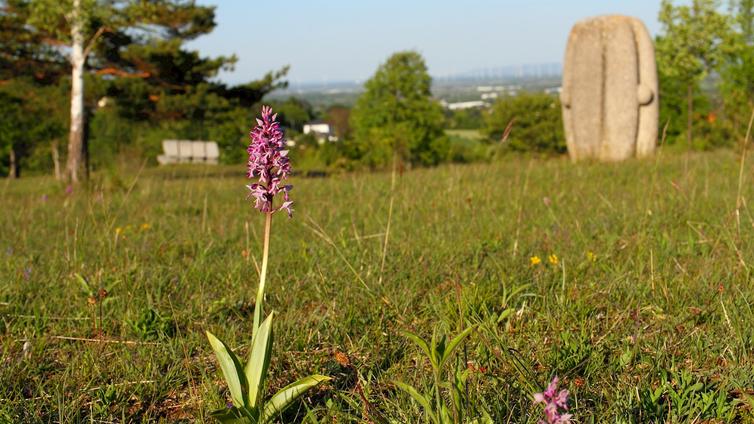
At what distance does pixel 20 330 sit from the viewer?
103 inches

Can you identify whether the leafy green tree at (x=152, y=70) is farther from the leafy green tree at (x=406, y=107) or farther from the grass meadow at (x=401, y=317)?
the leafy green tree at (x=406, y=107)

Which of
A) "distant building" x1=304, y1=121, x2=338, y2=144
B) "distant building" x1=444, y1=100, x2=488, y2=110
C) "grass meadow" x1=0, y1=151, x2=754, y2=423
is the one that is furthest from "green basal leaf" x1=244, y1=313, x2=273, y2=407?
"distant building" x1=444, y1=100, x2=488, y2=110

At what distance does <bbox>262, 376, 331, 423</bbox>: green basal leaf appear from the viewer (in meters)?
1.66

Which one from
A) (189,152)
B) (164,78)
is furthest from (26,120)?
(164,78)

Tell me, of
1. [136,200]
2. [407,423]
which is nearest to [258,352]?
[407,423]

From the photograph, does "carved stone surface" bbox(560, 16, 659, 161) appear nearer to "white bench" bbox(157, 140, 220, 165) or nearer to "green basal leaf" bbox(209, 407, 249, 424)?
"green basal leaf" bbox(209, 407, 249, 424)

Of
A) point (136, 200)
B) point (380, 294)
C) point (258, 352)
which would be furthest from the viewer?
point (136, 200)

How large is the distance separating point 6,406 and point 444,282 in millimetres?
1792

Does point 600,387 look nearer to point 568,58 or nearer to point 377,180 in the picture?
point 377,180

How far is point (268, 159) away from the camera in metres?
1.57

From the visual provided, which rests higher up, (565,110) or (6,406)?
(565,110)

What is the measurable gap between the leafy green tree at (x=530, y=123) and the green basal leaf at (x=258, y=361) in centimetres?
6775

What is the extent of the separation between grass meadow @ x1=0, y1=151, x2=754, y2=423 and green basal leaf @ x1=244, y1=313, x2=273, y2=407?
0.49 feet

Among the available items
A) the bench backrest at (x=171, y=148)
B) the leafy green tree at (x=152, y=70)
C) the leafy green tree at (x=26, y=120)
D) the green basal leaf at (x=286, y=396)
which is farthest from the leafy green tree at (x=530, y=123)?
the green basal leaf at (x=286, y=396)
